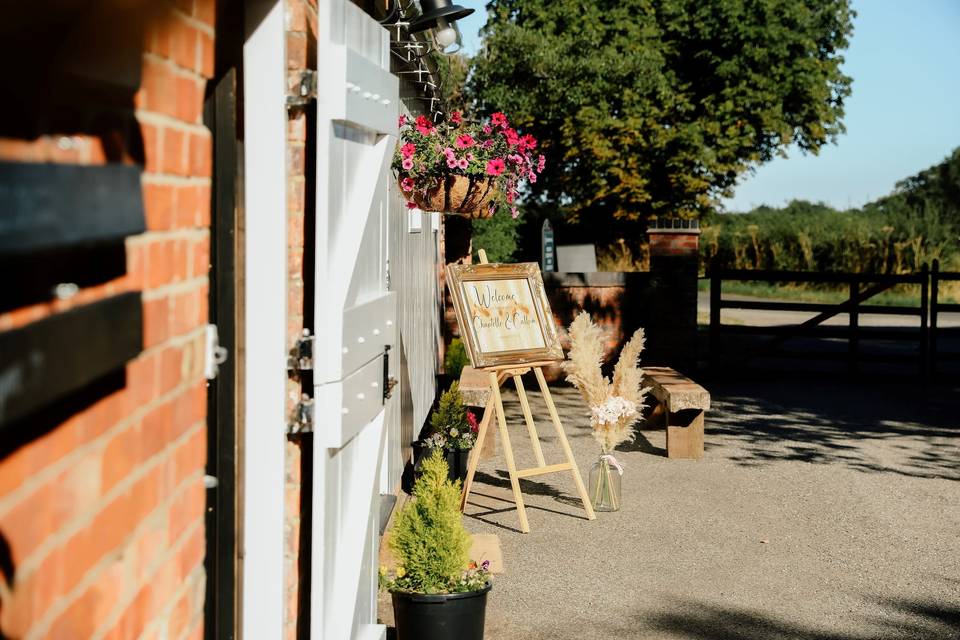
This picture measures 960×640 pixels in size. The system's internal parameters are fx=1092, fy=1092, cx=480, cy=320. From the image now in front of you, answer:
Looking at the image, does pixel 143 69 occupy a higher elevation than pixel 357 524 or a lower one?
higher

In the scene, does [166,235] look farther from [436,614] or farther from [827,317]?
[827,317]

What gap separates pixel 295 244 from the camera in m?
3.21

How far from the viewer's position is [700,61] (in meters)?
35.1

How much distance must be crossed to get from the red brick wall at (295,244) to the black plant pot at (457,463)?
4430mm

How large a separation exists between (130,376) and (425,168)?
180 inches

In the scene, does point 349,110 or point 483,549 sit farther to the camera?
point 483,549

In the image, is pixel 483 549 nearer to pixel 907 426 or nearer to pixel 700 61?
pixel 907 426

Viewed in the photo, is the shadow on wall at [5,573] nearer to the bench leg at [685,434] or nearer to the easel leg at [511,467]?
the easel leg at [511,467]

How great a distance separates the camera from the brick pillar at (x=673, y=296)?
13.3 metres

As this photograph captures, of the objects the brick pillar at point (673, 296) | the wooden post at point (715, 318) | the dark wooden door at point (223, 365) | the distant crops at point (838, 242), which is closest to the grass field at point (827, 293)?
the distant crops at point (838, 242)

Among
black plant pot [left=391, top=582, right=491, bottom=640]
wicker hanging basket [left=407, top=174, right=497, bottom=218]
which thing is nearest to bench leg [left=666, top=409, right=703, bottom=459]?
wicker hanging basket [left=407, top=174, right=497, bottom=218]

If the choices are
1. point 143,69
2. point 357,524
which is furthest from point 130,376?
point 357,524

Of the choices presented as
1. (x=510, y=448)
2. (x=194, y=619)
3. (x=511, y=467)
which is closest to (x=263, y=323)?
(x=194, y=619)

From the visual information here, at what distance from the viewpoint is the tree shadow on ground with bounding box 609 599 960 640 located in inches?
200
